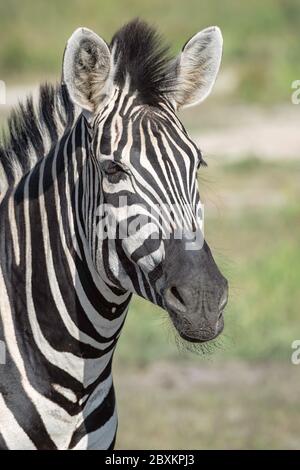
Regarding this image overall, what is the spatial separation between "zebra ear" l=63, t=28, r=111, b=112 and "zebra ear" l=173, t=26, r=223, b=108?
38 cm

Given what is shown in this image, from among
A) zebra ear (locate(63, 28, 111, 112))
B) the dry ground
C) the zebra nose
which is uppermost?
zebra ear (locate(63, 28, 111, 112))

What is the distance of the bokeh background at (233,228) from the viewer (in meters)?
9.30

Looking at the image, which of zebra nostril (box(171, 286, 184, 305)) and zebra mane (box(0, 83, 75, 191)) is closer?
zebra nostril (box(171, 286, 184, 305))

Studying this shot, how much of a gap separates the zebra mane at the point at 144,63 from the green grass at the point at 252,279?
3.64 metres

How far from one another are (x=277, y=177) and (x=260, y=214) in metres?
2.17

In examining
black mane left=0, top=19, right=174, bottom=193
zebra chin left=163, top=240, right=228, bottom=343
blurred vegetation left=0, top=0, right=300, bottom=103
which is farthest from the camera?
blurred vegetation left=0, top=0, right=300, bottom=103

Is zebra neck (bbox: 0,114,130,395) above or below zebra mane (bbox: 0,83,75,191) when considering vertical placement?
below

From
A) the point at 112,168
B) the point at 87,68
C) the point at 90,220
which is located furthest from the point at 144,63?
the point at 90,220

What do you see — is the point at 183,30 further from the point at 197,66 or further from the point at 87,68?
the point at 87,68

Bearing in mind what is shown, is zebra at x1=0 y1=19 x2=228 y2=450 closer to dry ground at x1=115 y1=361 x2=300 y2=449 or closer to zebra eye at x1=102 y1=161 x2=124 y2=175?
zebra eye at x1=102 y1=161 x2=124 y2=175

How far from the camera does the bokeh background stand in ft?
30.5

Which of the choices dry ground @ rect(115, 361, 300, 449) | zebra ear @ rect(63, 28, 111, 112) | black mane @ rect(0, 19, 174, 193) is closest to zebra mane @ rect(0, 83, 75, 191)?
black mane @ rect(0, 19, 174, 193)

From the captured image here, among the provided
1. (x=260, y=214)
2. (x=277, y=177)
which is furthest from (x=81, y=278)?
(x=277, y=177)
